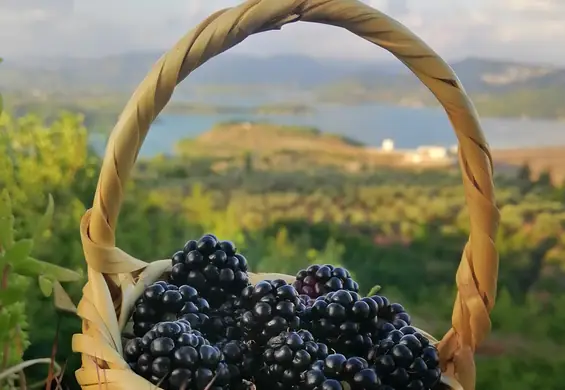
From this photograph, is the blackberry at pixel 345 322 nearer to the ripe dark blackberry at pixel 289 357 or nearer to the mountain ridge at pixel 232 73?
the ripe dark blackberry at pixel 289 357

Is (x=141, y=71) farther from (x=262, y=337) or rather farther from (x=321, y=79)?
(x=262, y=337)

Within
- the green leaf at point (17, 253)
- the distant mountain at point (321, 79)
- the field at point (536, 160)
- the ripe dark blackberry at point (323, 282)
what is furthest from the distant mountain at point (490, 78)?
the green leaf at point (17, 253)

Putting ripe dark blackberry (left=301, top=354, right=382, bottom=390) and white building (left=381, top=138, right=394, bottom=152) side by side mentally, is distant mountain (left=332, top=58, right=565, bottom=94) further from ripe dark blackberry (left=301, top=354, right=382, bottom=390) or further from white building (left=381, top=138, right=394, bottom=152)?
ripe dark blackberry (left=301, top=354, right=382, bottom=390)

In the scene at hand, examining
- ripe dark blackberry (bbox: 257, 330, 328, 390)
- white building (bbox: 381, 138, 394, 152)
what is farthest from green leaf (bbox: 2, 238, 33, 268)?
white building (bbox: 381, 138, 394, 152)

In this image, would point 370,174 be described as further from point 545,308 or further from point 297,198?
point 545,308

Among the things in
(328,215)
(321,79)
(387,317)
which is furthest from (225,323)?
(321,79)

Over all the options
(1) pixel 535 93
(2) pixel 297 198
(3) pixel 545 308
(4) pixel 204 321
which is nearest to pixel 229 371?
(4) pixel 204 321
